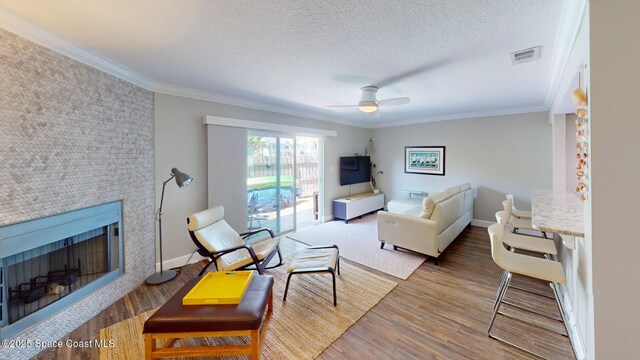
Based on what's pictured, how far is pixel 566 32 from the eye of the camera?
1.71m

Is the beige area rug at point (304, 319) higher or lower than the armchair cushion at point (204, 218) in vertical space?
lower

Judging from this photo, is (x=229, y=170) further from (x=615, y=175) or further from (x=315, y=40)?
(x=615, y=175)

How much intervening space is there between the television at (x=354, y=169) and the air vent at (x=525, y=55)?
Answer: 3.77 metres

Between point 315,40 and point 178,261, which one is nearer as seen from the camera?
point 315,40

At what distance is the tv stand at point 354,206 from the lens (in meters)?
5.26

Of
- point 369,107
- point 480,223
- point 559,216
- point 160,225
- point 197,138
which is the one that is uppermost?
point 369,107

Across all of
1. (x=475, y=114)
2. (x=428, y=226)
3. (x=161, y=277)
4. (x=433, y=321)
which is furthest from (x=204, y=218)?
(x=475, y=114)

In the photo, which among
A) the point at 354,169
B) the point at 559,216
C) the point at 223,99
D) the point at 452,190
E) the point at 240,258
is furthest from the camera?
the point at 354,169

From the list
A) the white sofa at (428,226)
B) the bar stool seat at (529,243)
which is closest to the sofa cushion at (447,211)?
the white sofa at (428,226)

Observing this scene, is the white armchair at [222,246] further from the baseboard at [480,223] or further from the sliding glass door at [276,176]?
the baseboard at [480,223]

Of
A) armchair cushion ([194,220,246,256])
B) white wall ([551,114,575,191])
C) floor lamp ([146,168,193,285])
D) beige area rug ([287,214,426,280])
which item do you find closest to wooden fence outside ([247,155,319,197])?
beige area rug ([287,214,426,280])

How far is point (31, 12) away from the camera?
5.06 ft

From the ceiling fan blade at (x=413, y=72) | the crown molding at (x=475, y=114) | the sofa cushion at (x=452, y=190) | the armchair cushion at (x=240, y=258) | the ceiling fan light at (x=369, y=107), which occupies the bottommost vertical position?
the armchair cushion at (x=240, y=258)

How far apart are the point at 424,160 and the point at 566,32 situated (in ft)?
13.2
